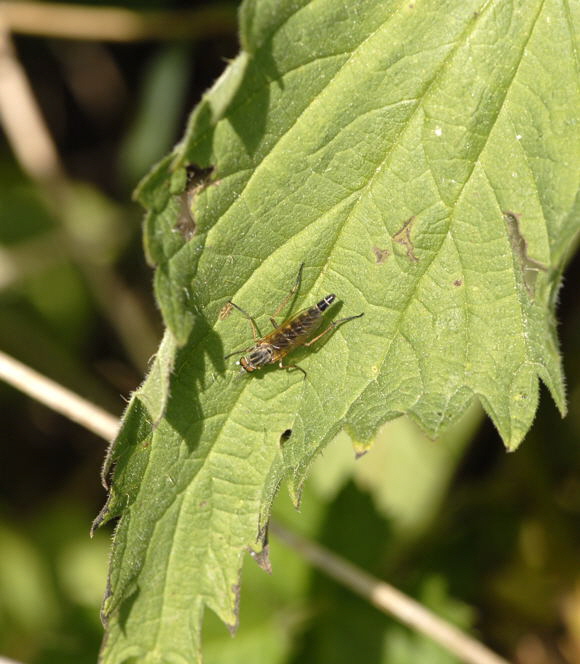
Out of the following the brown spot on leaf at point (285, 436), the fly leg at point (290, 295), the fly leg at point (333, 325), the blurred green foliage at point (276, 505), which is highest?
the fly leg at point (290, 295)

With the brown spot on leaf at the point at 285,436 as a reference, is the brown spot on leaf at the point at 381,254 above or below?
above

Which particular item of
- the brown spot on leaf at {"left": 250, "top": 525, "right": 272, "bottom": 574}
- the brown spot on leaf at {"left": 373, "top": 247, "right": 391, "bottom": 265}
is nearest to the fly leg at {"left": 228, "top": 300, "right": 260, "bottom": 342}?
the brown spot on leaf at {"left": 373, "top": 247, "right": 391, "bottom": 265}

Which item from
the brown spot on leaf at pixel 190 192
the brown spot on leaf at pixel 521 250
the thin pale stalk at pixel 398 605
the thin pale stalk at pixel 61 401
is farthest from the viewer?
the thin pale stalk at pixel 398 605

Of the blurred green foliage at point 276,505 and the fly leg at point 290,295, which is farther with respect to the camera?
the blurred green foliage at point 276,505

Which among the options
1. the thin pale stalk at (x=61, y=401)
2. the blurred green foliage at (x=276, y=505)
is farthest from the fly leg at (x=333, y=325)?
the blurred green foliage at (x=276, y=505)

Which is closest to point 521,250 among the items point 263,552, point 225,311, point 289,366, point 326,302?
point 326,302

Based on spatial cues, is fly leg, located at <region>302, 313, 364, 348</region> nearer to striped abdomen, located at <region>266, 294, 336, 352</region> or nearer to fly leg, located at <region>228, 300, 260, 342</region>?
striped abdomen, located at <region>266, 294, 336, 352</region>

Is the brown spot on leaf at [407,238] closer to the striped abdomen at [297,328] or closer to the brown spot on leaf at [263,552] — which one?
the striped abdomen at [297,328]
